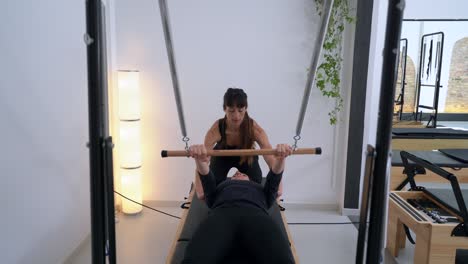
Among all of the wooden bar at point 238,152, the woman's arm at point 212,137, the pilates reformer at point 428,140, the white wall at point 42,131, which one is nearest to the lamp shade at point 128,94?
the white wall at point 42,131

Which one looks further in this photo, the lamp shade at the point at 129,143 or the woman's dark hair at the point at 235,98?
the lamp shade at the point at 129,143

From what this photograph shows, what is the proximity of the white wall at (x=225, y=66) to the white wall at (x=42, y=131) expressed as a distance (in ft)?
2.71

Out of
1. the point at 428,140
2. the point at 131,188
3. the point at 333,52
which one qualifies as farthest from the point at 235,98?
the point at 428,140

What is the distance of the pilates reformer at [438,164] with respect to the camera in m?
3.33

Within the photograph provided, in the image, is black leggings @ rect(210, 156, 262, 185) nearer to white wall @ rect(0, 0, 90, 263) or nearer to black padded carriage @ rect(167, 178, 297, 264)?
black padded carriage @ rect(167, 178, 297, 264)

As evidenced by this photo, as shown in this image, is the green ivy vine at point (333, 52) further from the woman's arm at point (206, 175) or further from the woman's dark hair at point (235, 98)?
the woman's arm at point (206, 175)

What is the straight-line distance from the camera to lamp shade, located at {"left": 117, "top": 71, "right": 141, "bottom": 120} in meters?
3.38

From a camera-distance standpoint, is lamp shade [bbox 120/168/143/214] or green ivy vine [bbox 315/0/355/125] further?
lamp shade [bbox 120/168/143/214]

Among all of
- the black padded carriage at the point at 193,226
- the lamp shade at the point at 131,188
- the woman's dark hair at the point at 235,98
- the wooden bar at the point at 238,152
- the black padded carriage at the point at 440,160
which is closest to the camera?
the wooden bar at the point at 238,152

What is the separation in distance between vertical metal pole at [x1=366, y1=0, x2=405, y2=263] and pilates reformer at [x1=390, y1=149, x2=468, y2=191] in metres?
2.39

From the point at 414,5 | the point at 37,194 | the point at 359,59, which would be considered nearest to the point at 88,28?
the point at 37,194

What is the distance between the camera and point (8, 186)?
2.03 m

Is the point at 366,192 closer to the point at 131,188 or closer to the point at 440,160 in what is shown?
the point at 440,160

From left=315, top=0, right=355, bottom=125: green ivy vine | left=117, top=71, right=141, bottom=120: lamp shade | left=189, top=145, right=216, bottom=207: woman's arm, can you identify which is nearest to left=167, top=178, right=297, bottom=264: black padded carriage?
left=189, top=145, right=216, bottom=207: woman's arm
